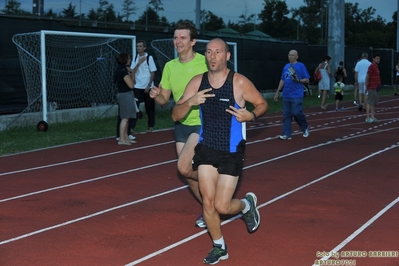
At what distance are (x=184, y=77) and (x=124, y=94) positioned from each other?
6666 mm

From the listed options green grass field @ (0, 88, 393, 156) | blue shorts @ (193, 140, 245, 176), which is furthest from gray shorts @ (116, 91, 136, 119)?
blue shorts @ (193, 140, 245, 176)

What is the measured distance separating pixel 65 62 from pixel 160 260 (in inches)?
521

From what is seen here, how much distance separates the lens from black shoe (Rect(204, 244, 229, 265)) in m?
6.56

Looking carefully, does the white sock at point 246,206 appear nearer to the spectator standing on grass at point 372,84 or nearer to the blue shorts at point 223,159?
the blue shorts at point 223,159

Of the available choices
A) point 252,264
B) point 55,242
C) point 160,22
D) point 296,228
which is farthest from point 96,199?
point 160,22

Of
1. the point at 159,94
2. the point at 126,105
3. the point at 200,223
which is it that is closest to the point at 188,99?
the point at 159,94

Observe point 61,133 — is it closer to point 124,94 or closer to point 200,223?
point 124,94

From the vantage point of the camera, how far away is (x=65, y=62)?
19234 mm

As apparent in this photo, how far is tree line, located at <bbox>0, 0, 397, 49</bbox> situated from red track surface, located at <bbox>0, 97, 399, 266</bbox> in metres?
23.6

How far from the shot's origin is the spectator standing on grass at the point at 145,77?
53.8 feet

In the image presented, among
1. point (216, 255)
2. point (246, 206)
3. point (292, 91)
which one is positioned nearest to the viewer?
point (216, 255)

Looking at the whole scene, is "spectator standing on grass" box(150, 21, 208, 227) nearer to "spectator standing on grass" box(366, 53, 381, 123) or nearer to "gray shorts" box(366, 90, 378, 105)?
"spectator standing on grass" box(366, 53, 381, 123)

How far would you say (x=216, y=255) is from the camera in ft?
21.6

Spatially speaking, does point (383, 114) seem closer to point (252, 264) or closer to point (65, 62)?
point (65, 62)
